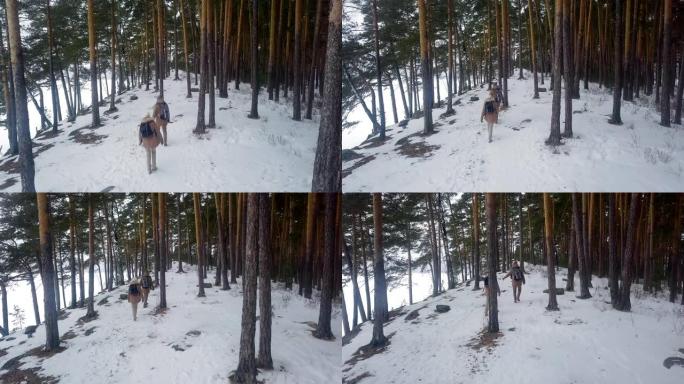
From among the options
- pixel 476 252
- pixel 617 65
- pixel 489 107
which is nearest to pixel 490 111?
pixel 489 107

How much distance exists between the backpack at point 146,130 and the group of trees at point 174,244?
51 cm

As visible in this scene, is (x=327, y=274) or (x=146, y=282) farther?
(x=327, y=274)

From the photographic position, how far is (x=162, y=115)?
11.1 ft

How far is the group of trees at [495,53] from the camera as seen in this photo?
12.4 ft

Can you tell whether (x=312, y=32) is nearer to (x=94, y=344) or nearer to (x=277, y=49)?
(x=277, y=49)

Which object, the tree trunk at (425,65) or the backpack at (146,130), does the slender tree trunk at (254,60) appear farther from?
the tree trunk at (425,65)

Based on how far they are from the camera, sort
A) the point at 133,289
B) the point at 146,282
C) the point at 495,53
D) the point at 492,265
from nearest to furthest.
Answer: the point at 133,289, the point at 146,282, the point at 495,53, the point at 492,265

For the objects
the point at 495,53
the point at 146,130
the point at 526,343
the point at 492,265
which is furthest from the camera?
the point at 492,265

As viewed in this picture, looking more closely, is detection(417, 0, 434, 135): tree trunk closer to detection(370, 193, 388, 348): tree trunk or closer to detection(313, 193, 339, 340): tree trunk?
detection(370, 193, 388, 348): tree trunk

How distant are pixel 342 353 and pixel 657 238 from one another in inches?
172

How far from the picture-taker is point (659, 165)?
10.1ft

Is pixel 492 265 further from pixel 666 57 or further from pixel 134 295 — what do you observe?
pixel 134 295

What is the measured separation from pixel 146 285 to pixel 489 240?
3.74 metres

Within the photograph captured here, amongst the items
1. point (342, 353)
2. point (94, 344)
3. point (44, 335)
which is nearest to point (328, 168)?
point (342, 353)
